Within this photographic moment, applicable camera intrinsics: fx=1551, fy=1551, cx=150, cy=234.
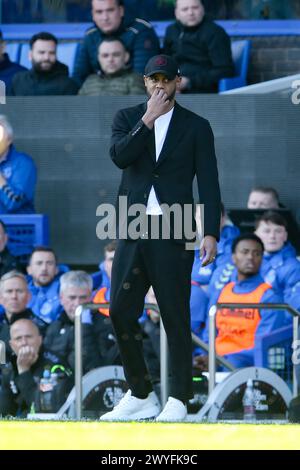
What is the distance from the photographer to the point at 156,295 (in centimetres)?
692

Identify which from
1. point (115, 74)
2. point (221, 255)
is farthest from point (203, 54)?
point (221, 255)

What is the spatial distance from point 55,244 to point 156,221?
4.03m

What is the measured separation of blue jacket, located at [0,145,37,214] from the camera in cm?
1021

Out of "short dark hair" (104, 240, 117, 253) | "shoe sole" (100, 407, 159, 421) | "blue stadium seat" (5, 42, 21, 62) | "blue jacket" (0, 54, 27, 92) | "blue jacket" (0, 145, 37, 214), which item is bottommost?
"shoe sole" (100, 407, 159, 421)

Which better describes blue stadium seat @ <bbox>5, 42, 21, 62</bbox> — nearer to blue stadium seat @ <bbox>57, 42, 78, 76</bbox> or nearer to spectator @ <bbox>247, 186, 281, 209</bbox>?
blue stadium seat @ <bbox>57, 42, 78, 76</bbox>

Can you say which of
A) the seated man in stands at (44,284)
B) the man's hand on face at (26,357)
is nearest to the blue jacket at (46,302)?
the seated man in stands at (44,284)

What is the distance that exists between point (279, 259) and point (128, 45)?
7.54 ft

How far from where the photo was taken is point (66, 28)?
1255 cm

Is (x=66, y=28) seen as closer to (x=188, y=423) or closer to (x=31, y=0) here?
(x=31, y=0)

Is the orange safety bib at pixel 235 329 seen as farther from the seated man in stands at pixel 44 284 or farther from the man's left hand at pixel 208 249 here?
the man's left hand at pixel 208 249

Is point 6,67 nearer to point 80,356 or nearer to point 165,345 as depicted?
point 80,356

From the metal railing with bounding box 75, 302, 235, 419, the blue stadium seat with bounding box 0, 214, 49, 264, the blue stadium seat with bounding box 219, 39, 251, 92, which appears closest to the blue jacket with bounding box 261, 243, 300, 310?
the metal railing with bounding box 75, 302, 235, 419

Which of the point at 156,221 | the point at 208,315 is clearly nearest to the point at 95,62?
the point at 208,315

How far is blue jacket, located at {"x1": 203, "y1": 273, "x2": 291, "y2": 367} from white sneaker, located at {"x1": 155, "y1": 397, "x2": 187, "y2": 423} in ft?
6.98
